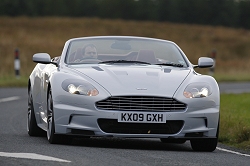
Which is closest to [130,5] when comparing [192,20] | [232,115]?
[192,20]

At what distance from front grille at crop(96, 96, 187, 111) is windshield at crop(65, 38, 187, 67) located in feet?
4.59

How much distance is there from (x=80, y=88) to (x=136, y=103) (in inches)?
26.0

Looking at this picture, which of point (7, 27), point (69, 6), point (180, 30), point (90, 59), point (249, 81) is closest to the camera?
point (90, 59)

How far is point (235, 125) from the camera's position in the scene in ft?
39.4

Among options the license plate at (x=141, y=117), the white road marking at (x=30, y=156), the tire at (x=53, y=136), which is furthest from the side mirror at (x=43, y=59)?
the white road marking at (x=30, y=156)

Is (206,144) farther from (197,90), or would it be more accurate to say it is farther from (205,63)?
(205,63)

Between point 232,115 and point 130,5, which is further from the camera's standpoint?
point 130,5

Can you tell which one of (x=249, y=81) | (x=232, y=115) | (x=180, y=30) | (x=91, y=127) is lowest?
(x=180, y=30)

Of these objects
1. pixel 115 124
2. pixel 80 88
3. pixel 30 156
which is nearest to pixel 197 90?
pixel 115 124

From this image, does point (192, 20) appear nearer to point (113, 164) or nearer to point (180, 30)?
point (180, 30)

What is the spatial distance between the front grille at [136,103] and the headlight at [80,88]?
17 centimetres

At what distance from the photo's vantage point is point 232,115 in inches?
543

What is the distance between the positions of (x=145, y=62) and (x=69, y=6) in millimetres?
118950

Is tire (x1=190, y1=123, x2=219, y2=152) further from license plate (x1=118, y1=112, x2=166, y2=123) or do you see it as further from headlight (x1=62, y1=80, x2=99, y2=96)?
headlight (x1=62, y1=80, x2=99, y2=96)
